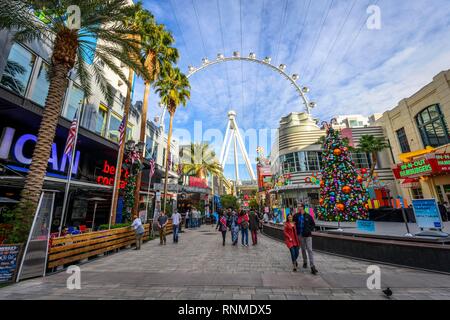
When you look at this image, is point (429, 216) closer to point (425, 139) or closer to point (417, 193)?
point (425, 139)

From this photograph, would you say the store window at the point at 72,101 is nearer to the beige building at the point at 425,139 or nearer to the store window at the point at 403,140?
the beige building at the point at 425,139

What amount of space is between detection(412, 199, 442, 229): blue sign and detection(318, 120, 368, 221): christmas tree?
6.82 meters

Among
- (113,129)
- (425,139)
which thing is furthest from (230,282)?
(425,139)

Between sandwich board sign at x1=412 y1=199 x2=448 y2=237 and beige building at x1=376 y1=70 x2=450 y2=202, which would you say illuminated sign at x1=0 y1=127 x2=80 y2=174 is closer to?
sandwich board sign at x1=412 y1=199 x2=448 y2=237

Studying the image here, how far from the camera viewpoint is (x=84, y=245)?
7.38 m

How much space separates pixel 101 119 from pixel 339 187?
1978cm

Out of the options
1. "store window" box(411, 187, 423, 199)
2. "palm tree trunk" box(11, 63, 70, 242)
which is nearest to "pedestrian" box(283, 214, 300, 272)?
"palm tree trunk" box(11, 63, 70, 242)

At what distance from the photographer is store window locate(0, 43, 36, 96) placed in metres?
9.37

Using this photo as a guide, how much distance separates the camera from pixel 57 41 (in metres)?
7.45

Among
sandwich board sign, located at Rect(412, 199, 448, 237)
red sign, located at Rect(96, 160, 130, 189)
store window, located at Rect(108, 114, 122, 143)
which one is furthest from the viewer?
store window, located at Rect(108, 114, 122, 143)

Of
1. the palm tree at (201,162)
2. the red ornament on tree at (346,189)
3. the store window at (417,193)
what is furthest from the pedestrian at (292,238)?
the palm tree at (201,162)

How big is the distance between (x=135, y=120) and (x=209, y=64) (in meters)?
33.4

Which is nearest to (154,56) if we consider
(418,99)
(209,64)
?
(418,99)

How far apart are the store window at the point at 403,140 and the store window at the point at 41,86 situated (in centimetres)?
3783
